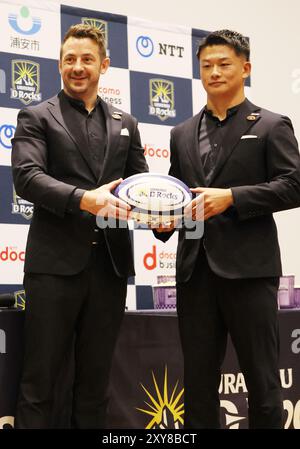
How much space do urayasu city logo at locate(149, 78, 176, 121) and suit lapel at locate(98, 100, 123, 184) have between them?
134 cm

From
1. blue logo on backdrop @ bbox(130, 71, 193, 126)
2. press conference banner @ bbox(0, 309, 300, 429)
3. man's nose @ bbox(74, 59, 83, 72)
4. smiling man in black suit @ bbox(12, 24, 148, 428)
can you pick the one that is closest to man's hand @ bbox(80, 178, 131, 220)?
smiling man in black suit @ bbox(12, 24, 148, 428)

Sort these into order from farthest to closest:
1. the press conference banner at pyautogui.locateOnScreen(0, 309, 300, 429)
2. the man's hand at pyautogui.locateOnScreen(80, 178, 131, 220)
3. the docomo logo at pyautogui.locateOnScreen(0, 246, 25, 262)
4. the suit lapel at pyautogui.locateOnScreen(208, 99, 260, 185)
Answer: the docomo logo at pyautogui.locateOnScreen(0, 246, 25, 262), the press conference banner at pyautogui.locateOnScreen(0, 309, 300, 429), the suit lapel at pyautogui.locateOnScreen(208, 99, 260, 185), the man's hand at pyautogui.locateOnScreen(80, 178, 131, 220)

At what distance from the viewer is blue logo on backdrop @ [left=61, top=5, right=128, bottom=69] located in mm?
3455

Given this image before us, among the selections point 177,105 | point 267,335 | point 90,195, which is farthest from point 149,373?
point 177,105

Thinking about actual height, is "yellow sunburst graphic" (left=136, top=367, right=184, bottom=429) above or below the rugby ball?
below

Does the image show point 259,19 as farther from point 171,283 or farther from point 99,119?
point 99,119

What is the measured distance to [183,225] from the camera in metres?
2.18

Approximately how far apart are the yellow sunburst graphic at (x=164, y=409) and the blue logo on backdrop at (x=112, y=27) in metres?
1.80

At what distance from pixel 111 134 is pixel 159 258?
1.44 m

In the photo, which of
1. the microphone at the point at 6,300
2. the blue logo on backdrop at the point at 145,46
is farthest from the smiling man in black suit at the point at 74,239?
the blue logo on backdrop at the point at 145,46

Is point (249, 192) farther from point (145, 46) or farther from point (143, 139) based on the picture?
point (145, 46)

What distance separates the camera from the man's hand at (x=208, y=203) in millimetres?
2004

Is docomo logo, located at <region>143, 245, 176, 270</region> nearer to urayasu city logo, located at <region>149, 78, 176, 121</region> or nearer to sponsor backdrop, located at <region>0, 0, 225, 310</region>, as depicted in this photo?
sponsor backdrop, located at <region>0, 0, 225, 310</region>

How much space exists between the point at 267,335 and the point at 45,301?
73cm
